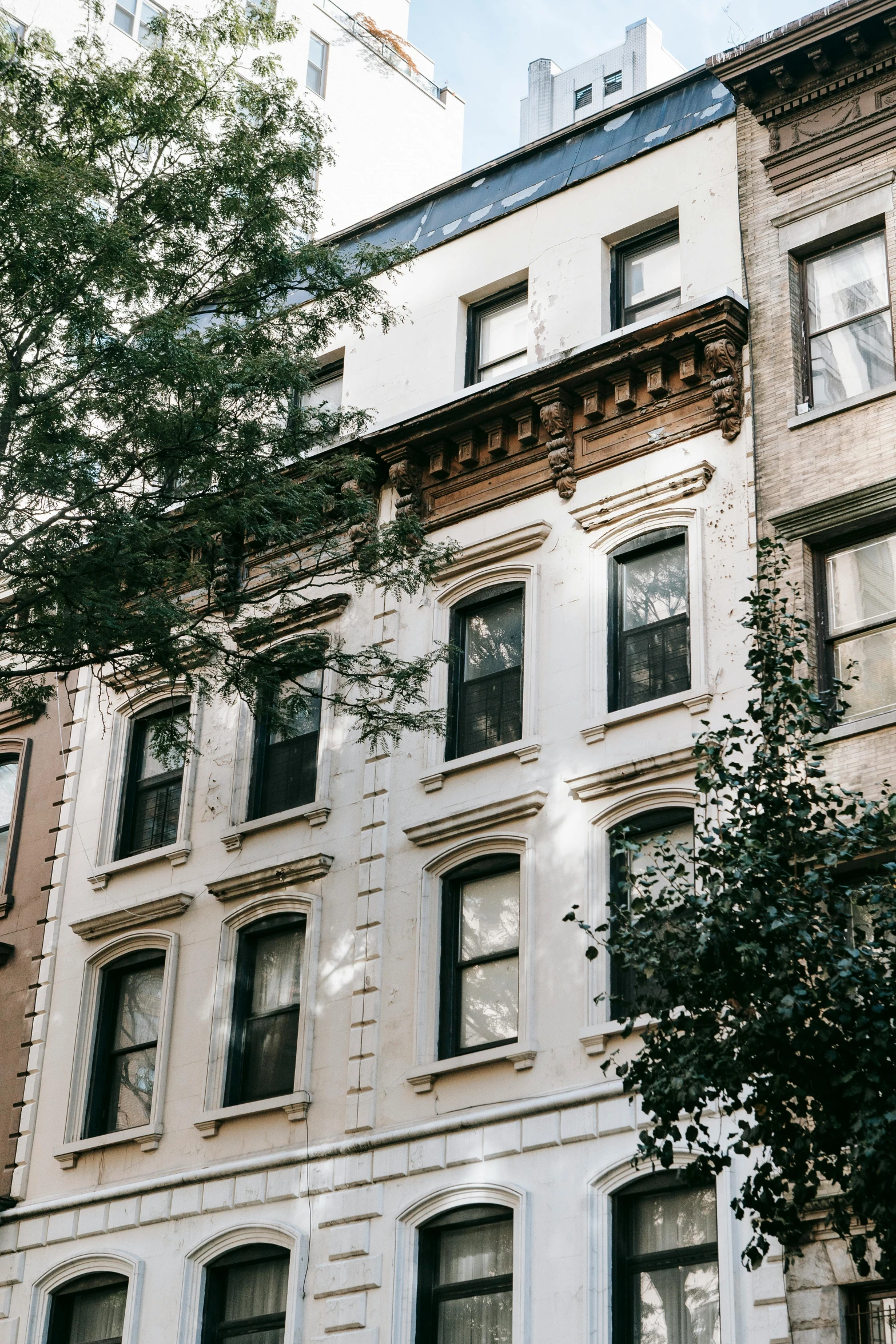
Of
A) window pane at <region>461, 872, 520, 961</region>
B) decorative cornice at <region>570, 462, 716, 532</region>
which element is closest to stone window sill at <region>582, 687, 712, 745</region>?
window pane at <region>461, 872, 520, 961</region>

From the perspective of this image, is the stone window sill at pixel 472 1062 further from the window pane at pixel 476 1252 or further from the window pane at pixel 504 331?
the window pane at pixel 504 331

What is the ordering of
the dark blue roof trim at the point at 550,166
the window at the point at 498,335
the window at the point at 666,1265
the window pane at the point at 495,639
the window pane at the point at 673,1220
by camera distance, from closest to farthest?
the window at the point at 666,1265 < the window pane at the point at 673,1220 < the window pane at the point at 495,639 < the dark blue roof trim at the point at 550,166 < the window at the point at 498,335

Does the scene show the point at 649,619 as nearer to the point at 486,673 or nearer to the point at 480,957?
the point at 486,673

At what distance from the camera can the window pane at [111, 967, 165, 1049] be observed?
2334cm

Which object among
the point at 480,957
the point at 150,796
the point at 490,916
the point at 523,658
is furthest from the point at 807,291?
the point at 150,796

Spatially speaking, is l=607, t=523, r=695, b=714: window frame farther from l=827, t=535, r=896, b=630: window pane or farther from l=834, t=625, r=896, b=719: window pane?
l=834, t=625, r=896, b=719: window pane

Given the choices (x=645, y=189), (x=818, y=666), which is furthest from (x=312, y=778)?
(x=645, y=189)

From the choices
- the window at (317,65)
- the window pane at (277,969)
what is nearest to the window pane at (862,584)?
the window pane at (277,969)

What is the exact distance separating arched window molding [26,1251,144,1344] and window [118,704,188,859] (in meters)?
5.34

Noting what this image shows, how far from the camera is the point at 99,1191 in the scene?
22016mm

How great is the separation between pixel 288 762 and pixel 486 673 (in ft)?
10.3

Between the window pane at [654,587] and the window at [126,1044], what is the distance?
7750 millimetres

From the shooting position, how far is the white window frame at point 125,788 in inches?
941

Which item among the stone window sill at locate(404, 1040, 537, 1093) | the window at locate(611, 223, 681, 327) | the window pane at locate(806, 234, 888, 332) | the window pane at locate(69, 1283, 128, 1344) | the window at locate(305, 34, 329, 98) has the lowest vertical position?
the window pane at locate(69, 1283, 128, 1344)
